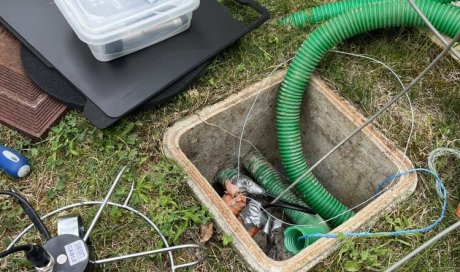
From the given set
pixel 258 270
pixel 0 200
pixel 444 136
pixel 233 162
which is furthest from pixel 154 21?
pixel 444 136

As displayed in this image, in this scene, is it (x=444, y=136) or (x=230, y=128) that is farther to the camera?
(x=230, y=128)

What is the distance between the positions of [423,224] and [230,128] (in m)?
0.80

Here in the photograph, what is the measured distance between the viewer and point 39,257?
1.35 meters

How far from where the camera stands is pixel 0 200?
1.69 meters

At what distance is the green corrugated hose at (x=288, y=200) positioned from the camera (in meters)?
1.73

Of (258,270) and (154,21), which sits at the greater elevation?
(154,21)

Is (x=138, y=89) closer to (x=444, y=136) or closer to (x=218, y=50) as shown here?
(x=218, y=50)

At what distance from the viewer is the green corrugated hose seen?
1.73 metres

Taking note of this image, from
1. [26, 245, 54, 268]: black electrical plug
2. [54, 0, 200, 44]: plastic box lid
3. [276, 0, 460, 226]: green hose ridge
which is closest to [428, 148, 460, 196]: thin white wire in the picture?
[276, 0, 460, 226]: green hose ridge

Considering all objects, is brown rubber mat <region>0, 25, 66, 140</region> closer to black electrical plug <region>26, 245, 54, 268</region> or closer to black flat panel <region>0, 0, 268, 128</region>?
black flat panel <region>0, 0, 268, 128</region>

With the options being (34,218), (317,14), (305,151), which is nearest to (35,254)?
(34,218)

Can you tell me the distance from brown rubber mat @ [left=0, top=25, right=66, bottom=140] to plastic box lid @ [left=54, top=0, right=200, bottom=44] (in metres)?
0.30

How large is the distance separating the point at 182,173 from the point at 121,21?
59 centimetres

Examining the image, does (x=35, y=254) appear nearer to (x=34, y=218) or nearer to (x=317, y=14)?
(x=34, y=218)
